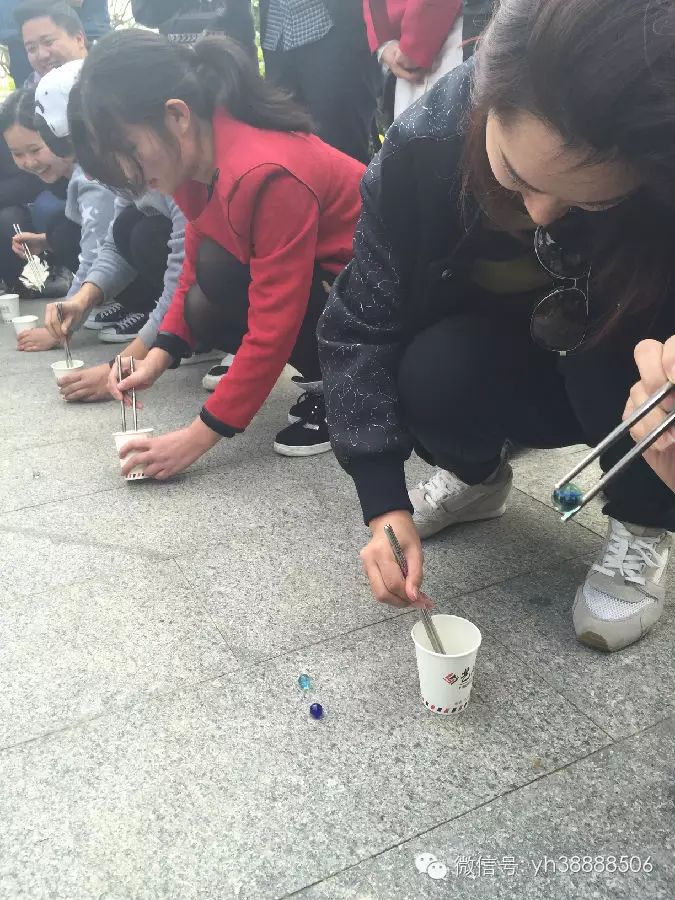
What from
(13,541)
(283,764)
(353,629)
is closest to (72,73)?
(13,541)

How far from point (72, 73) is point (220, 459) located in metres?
1.37

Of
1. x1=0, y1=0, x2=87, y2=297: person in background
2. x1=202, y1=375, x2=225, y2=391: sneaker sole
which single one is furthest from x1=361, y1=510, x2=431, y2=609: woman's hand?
x1=0, y1=0, x2=87, y2=297: person in background

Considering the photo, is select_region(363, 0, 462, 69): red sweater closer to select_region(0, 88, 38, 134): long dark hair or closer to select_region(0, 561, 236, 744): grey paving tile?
select_region(0, 88, 38, 134): long dark hair

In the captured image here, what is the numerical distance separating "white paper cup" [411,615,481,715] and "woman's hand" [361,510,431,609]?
0.06 meters

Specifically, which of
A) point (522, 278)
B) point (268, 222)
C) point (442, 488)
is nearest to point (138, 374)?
point (268, 222)

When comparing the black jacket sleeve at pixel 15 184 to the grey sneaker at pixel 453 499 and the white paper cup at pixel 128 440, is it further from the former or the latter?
the grey sneaker at pixel 453 499

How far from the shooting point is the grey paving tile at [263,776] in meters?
0.86

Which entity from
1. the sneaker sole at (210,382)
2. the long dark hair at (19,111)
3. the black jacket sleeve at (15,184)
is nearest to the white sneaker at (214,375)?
the sneaker sole at (210,382)

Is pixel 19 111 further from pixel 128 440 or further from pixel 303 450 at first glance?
pixel 303 450

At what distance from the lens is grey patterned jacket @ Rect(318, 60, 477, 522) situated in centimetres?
101

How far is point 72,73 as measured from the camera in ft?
7.80

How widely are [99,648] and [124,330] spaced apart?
2015mm

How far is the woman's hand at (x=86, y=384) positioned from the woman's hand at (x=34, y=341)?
0.71 meters

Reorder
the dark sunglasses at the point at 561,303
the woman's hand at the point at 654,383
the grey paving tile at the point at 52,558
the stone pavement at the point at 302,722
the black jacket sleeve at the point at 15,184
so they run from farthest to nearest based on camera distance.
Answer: the black jacket sleeve at the point at 15,184 < the grey paving tile at the point at 52,558 < the dark sunglasses at the point at 561,303 < the stone pavement at the point at 302,722 < the woman's hand at the point at 654,383
